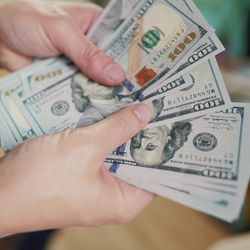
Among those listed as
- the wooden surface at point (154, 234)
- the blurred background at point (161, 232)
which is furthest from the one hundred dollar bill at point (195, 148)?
the wooden surface at point (154, 234)

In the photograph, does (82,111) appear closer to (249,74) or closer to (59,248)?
(59,248)

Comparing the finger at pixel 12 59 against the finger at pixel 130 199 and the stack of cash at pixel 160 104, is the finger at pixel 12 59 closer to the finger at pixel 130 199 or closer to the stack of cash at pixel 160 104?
the stack of cash at pixel 160 104

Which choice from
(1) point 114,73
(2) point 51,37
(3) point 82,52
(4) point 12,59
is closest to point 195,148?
(1) point 114,73

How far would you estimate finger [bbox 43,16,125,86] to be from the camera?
40.3 inches

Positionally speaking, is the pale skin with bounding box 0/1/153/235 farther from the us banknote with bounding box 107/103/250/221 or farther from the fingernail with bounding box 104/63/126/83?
the fingernail with bounding box 104/63/126/83

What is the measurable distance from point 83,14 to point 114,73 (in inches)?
12.5

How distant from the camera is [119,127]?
812mm

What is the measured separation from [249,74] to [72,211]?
1.84 m

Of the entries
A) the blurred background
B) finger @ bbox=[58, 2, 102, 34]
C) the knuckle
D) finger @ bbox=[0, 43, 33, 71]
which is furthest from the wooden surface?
the knuckle

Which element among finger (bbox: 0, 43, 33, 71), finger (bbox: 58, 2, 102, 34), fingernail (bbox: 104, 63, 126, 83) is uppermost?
finger (bbox: 58, 2, 102, 34)

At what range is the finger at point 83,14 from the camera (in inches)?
49.0

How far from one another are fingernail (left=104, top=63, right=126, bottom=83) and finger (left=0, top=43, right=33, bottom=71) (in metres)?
0.32

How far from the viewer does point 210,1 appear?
2674 mm

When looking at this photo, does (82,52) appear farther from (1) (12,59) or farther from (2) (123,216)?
(2) (123,216)
